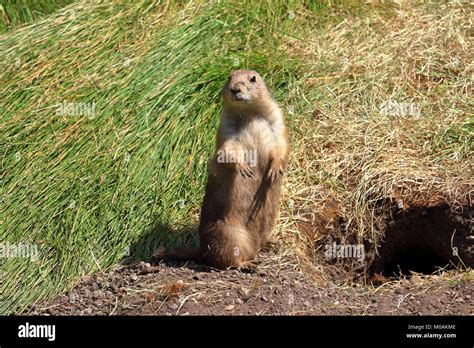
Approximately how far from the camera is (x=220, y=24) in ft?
29.2

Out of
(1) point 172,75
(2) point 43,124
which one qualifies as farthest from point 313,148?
(2) point 43,124

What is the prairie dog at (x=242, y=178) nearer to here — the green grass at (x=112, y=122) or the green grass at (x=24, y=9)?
the green grass at (x=112, y=122)

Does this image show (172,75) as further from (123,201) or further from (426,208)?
(426,208)

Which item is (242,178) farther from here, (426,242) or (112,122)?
→ (426,242)

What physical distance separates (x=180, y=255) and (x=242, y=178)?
30.6 inches

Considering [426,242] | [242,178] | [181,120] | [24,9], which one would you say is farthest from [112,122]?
[426,242]

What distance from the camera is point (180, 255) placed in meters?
7.05

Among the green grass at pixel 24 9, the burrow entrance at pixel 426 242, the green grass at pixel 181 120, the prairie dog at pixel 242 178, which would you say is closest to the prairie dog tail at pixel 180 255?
the prairie dog at pixel 242 178

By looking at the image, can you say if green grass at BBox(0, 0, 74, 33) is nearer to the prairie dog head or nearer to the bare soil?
the prairie dog head

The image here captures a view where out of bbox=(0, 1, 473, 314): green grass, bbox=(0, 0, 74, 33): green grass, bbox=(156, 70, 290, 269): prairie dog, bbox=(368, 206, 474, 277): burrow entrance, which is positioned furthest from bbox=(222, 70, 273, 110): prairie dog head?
bbox=(0, 0, 74, 33): green grass

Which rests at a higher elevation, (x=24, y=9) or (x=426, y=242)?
(x=24, y=9)

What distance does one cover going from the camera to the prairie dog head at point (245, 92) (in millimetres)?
6871

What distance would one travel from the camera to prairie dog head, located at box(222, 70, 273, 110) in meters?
6.87

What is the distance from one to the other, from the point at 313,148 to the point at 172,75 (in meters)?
1.48
